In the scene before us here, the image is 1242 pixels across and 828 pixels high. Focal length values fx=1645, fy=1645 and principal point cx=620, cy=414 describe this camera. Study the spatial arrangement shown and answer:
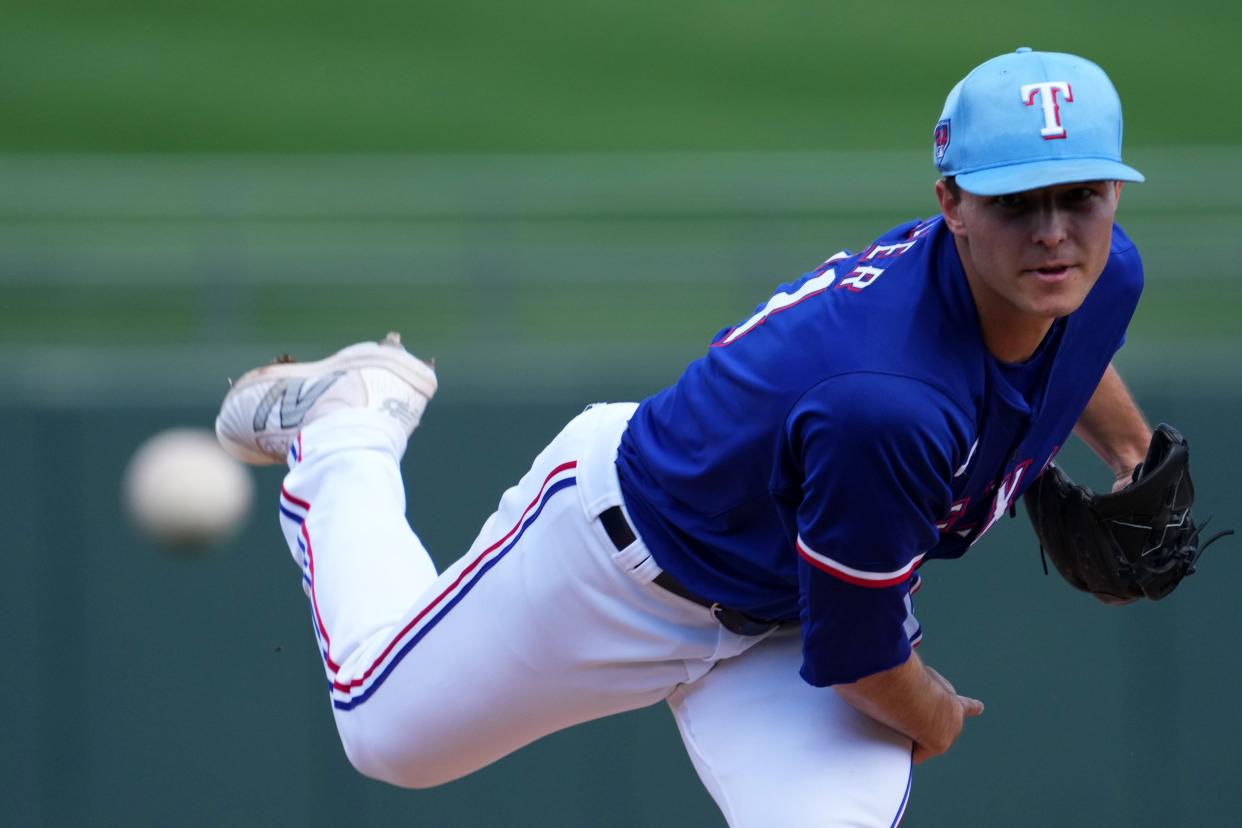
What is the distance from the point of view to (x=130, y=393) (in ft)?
14.0

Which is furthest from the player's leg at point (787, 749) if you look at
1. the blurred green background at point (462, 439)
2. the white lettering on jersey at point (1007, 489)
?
the blurred green background at point (462, 439)

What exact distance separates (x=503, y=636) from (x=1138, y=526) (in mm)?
998

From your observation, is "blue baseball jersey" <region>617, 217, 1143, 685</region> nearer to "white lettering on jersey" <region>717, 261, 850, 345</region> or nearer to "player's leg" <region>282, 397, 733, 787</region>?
"white lettering on jersey" <region>717, 261, 850, 345</region>

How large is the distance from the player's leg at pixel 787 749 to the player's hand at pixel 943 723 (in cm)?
A: 5

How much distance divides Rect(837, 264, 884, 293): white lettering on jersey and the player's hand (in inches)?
22.6

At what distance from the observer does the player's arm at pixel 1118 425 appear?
2.64 m

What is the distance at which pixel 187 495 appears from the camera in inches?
143

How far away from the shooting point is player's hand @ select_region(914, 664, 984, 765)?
2.32 m

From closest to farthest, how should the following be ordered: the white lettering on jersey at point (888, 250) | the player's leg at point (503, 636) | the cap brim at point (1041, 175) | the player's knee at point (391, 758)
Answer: the cap brim at point (1041, 175)
the white lettering on jersey at point (888, 250)
the player's leg at point (503, 636)
the player's knee at point (391, 758)

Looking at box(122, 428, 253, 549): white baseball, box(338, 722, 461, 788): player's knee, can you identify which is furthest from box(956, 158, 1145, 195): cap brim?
box(122, 428, 253, 549): white baseball

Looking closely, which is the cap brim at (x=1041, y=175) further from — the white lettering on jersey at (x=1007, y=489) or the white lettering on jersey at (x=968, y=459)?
the white lettering on jersey at (x=1007, y=489)

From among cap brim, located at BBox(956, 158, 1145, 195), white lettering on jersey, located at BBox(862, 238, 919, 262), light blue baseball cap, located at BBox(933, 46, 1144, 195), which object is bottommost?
white lettering on jersey, located at BBox(862, 238, 919, 262)

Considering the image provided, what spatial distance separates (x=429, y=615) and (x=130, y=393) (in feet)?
6.69

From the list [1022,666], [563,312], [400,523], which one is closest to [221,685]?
[563,312]
